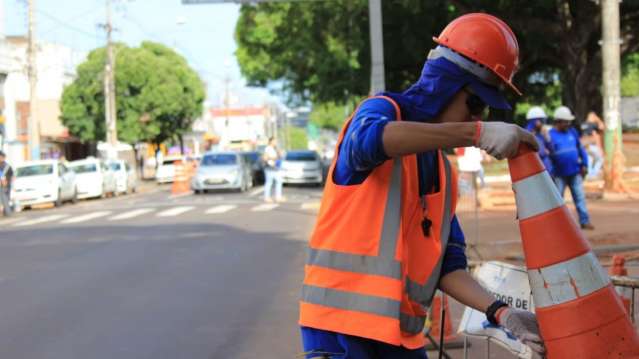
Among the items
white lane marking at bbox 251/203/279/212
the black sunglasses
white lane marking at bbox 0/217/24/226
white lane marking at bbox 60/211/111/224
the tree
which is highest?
the tree

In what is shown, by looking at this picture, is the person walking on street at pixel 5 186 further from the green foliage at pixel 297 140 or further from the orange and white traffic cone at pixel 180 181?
the green foliage at pixel 297 140

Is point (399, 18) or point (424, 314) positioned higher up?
point (399, 18)

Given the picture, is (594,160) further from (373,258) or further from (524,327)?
(373,258)

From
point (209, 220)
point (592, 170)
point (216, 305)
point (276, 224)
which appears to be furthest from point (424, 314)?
point (592, 170)

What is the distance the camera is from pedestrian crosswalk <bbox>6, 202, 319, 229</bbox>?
23547 millimetres

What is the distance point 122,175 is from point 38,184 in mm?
11462

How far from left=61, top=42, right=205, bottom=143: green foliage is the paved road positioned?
139ft

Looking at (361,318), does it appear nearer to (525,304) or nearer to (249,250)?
(525,304)

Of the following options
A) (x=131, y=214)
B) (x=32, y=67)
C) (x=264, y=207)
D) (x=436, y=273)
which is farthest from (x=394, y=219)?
(x=32, y=67)

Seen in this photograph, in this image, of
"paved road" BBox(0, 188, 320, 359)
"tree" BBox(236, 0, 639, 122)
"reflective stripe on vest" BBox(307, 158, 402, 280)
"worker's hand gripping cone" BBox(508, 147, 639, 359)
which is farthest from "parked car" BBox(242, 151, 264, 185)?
"worker's hand gripping cone" BBox(508, 147, 639, 359)

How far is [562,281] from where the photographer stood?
9.43 ft

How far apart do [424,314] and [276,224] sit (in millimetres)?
17233

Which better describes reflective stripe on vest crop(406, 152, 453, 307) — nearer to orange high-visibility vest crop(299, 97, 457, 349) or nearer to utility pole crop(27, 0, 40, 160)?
orange high-visibility vest crop(299, 97, 457, 349)

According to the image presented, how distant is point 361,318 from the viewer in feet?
9.85
